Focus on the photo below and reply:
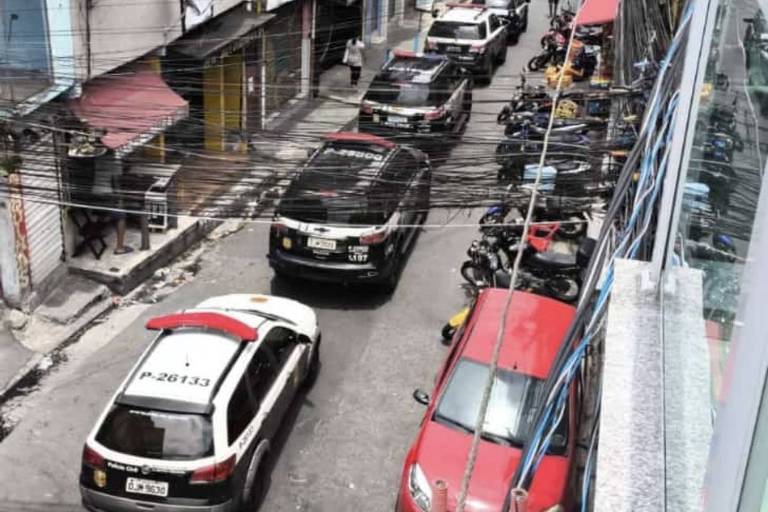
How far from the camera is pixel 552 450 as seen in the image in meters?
7.68

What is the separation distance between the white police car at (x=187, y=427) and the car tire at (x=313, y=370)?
147 centimetres

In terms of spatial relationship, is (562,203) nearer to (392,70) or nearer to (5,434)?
(5,434)

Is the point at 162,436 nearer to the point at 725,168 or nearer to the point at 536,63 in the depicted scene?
the point at 725,168

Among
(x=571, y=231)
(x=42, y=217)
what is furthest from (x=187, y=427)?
(x=571, y=231)

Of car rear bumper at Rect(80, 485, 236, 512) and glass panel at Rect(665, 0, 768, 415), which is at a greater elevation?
glass panel at Rect(665, 0, 768, 415)

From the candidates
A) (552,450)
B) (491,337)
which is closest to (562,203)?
(491,337)

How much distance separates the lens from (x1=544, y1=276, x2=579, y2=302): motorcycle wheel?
11.1 metres

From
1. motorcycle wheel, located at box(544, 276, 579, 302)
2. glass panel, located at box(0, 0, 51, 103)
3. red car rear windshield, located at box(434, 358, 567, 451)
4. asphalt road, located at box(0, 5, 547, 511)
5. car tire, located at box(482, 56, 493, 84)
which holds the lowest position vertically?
asphalt road, located at box(0, 5, 547, 511)

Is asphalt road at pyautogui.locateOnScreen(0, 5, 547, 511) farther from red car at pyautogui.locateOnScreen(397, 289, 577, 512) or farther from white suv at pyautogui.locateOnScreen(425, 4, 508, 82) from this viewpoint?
white suv at pyautogui.locateOnScreen(425, 4, 508, 82)

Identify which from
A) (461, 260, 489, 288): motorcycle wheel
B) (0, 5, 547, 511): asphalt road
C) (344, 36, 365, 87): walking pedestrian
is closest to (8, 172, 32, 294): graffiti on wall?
(0, 5, 547, 511): asphalt road

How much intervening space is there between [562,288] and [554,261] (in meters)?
0.49

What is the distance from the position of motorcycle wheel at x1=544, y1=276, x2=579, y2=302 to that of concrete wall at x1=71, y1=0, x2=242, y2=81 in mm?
6455

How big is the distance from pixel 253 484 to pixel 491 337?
8.46ft

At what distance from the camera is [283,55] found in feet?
67.7
